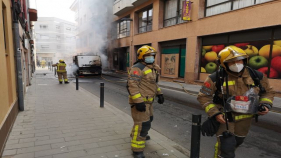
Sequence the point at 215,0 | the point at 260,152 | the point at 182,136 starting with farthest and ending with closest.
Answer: the point at 215,0
the point at 182,136
the point at 260,152

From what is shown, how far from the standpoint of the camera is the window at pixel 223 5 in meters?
9.85

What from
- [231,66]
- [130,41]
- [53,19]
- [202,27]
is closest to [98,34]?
[130,41]

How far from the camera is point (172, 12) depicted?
15.1 metres

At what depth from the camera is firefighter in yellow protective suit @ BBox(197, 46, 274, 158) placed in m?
2.14

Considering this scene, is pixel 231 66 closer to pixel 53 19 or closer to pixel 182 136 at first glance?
pixel 182 136

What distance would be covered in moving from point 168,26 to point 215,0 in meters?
4.13

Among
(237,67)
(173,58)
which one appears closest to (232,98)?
(237,67)

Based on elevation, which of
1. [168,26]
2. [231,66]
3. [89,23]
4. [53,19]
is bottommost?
[231,66]

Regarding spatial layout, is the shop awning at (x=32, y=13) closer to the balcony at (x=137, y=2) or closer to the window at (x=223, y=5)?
the balcony at (x=137, y=2)

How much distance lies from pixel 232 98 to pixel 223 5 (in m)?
10.7

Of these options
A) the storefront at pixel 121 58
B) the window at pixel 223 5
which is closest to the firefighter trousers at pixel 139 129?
the window at pixel 223 5

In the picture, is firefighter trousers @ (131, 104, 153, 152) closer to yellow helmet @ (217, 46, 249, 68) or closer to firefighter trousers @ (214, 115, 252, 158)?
firefighter trousers @ (214, 115, 252, 158)

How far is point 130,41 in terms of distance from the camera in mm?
20969

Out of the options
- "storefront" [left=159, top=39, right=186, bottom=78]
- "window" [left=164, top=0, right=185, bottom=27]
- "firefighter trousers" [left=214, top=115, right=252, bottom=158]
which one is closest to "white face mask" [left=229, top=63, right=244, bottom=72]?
"firefighter trousers" [left=214, top=115, right=252, bottom=158]
